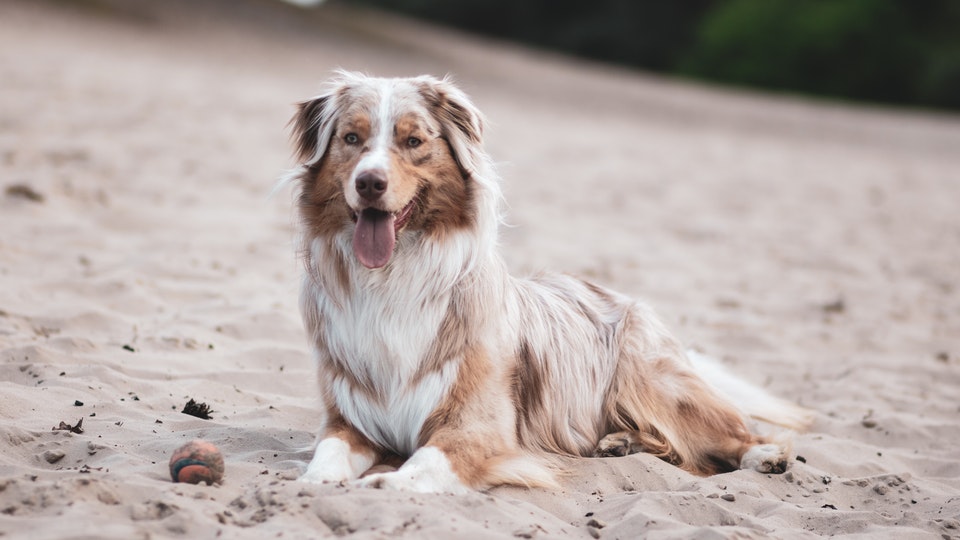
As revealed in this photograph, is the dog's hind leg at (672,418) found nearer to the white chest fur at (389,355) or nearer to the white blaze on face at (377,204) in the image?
the white chest fur at (389,355)

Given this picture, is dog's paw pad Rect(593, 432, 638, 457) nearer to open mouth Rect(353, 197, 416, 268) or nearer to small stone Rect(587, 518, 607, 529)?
small stone Rect(587, 518, 607, 529)

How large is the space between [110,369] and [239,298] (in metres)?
1.85

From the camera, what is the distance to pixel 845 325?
28.2 ft

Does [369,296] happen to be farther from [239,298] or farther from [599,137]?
[599,137]

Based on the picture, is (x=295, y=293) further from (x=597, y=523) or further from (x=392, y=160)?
(x=597, y=523)

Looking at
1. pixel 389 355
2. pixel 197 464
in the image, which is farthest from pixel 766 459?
pixel 197 464

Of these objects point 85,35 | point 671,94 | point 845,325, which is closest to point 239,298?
point 845,325

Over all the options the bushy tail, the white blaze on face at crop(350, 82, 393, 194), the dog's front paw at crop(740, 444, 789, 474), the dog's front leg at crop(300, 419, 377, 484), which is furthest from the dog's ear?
the dog's front paw at crop(740, 444, 789, 474)

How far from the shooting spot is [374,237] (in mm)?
4520

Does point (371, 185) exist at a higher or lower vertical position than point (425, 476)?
higher

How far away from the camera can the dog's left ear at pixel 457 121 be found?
188 inches

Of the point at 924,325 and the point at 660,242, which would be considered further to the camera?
the point at 660,242

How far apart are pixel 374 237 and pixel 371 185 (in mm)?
290

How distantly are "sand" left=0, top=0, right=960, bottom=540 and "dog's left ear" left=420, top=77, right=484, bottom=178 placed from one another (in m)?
1.57
